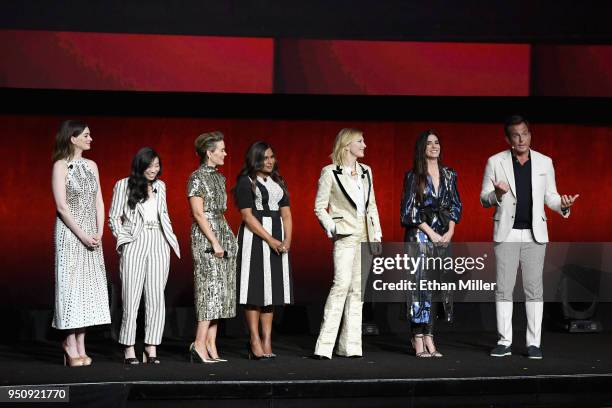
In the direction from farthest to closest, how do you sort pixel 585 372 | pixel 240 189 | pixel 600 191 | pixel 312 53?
pixel 600 191 → pixel 312 53 → pixel 240 189 → pixel 585 372

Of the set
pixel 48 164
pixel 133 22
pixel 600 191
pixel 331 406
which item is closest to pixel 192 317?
pixel 48 164

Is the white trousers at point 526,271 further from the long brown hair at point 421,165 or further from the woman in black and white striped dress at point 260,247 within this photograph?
the woman in black and white striped dress at point 260,247

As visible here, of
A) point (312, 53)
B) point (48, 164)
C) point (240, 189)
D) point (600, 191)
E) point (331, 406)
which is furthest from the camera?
point (600, 191)

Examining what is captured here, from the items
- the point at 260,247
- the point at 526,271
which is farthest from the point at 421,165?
the point at 260,247

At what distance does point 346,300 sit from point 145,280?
56.3 inches

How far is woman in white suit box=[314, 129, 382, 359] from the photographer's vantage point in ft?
24.1

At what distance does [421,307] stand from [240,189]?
1.52m

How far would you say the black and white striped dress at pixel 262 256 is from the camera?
726 centimetres

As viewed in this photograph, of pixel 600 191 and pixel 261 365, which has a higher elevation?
pixel 600 191

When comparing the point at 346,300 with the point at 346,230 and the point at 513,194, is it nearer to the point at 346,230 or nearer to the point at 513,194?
the point at 346,230

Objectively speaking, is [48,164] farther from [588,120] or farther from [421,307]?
[588,120]

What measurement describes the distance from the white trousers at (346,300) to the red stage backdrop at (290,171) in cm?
257

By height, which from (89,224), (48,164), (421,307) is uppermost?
(48,164)

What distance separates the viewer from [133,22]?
8867 millimetres
